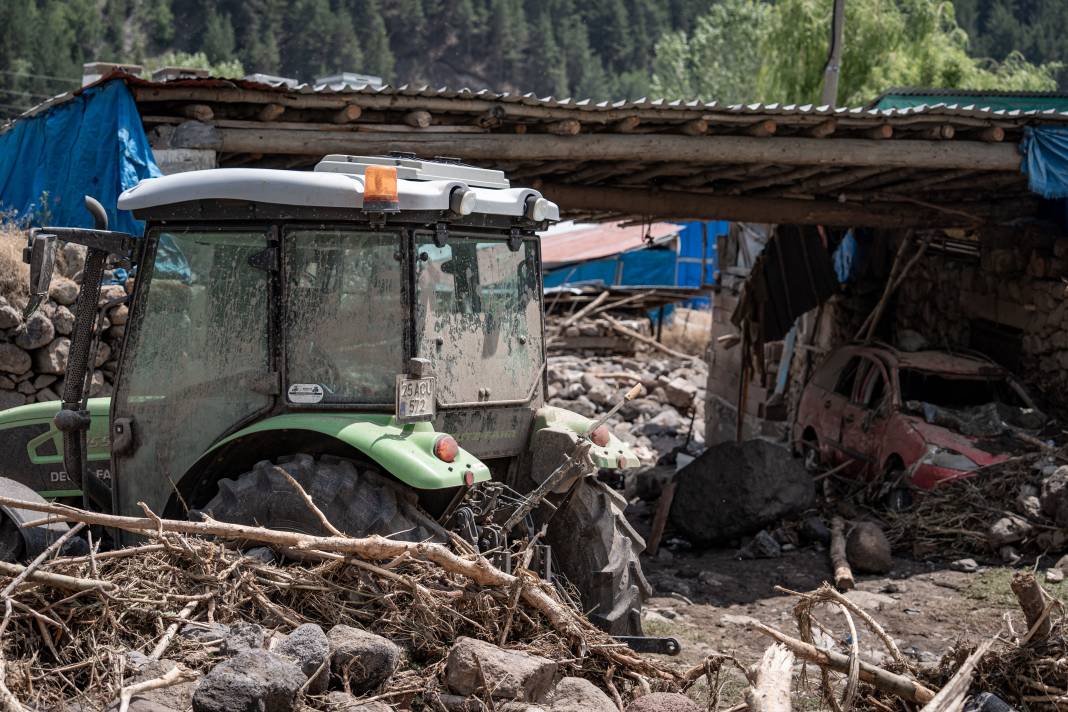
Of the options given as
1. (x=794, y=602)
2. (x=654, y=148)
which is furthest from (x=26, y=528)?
(x=654, y=148)

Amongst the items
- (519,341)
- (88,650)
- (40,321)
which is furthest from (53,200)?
(88,650)

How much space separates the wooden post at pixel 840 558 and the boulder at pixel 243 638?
18.9ft

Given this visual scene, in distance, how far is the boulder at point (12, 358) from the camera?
8.82m

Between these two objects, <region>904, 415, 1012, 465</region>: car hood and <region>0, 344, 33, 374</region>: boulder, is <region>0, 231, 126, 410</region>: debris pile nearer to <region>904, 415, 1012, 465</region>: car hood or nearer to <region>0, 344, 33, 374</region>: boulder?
<region>0, 344, 33, 374</region>: boulder

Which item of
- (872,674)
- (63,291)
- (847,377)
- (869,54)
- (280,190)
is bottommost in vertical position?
(847,377)

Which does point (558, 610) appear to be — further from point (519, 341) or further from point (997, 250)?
point (997, 250)

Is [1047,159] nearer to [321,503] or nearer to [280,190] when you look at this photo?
[280,190]

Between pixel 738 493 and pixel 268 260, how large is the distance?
258 inches

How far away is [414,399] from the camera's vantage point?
4883mm

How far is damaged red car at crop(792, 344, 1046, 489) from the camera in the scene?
1078cm

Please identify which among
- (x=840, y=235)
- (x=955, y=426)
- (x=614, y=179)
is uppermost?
(x=614, y=179)

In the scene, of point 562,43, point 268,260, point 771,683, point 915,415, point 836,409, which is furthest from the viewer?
point 562,43

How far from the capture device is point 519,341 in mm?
5504

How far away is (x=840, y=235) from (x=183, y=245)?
11.9 metres
